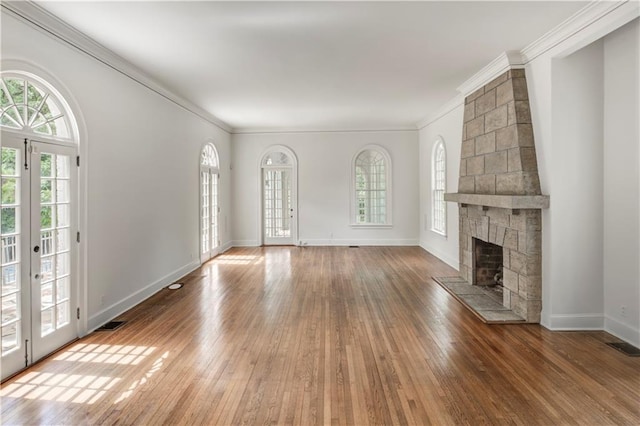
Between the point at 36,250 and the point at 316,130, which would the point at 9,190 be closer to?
the point at 36,250

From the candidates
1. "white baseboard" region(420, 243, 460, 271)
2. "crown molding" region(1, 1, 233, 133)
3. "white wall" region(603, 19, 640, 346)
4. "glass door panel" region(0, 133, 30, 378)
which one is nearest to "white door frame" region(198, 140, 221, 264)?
"crown molding" region(1, 1, 233, 133)

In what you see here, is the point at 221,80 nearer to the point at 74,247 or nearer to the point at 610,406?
the point at 74,247

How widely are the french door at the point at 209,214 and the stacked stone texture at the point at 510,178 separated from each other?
4.87 metres

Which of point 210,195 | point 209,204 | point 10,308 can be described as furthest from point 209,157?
point 10,308

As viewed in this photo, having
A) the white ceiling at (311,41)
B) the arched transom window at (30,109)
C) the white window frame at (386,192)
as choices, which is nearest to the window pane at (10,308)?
the arched transom window at (30,109)

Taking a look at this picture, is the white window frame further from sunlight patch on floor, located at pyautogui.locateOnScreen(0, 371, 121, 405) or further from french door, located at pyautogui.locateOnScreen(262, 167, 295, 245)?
sunlight patch on floor, located at pyautogui.locateOnScreen(0, 371, 121, 405)

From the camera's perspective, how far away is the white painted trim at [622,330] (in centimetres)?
335

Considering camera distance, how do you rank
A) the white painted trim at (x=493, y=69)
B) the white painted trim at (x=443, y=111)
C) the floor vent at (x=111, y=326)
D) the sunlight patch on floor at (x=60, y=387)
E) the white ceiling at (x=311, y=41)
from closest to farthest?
the sunlight patch on floor at (x=60, y=387)
the white ceiling at (x=311, y=41)
the floor vent at (x=111, y=326)
the white painted trim at (x=493, y=69)
the white painted trim at (x=443, y=111)

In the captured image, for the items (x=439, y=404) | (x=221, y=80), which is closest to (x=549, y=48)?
(x=439, y=404)

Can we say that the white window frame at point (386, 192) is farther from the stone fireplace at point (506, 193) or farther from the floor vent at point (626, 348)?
the floor vent at point (626, 348)

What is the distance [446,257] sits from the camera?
23.4ft

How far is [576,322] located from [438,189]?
441 centimetres

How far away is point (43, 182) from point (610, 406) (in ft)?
15.4

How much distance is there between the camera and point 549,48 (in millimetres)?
3691
